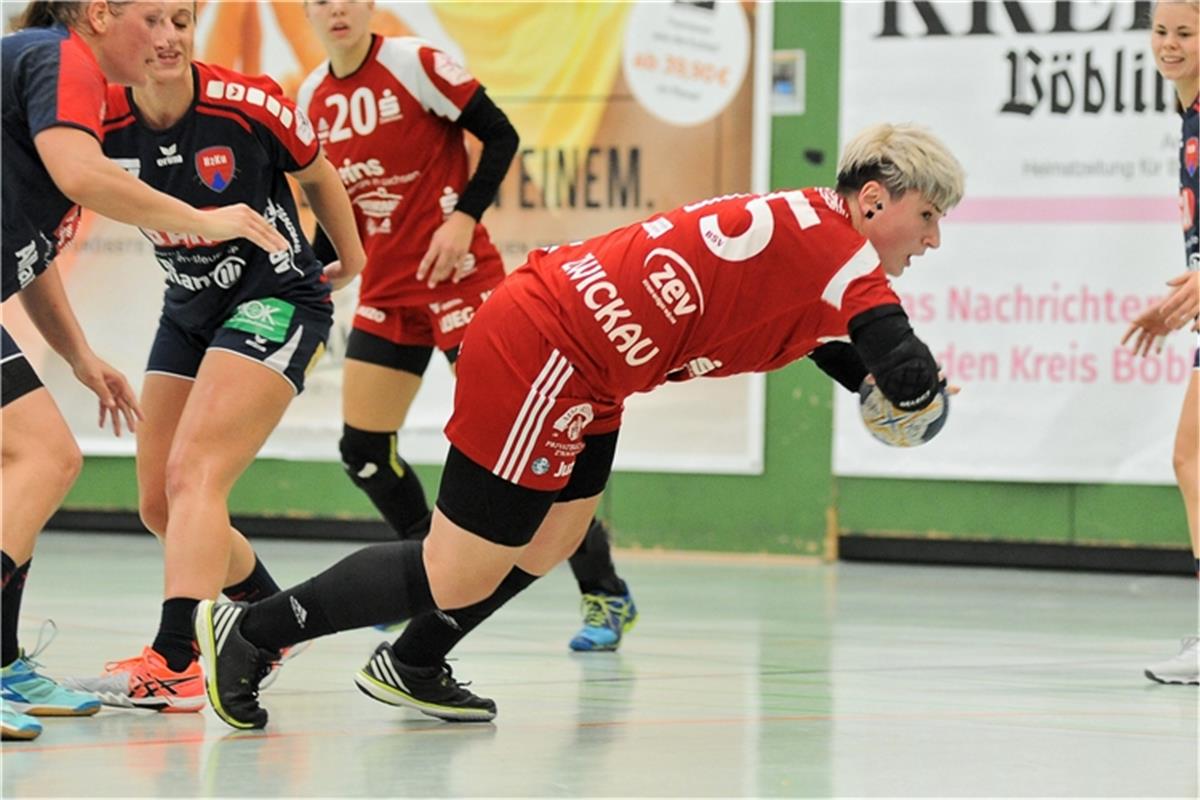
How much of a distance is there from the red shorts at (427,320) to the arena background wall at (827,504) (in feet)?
9.95

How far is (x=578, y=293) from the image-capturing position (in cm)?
353

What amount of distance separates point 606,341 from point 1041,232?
15.9ft

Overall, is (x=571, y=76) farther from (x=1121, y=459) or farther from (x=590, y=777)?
(x=590, y=777)

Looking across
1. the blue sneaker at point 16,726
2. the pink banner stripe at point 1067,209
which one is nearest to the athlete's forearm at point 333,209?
the blue sneaker at point 16,726

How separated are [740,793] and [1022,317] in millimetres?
5096

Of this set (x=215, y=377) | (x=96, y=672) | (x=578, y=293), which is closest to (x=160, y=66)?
(x=215, y=377)

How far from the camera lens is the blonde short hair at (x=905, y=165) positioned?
11.1 feet

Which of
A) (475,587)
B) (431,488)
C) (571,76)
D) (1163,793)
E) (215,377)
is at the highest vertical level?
(571,76)

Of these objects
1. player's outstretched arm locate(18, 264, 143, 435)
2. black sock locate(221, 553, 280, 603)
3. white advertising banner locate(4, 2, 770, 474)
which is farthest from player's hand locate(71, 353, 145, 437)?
white advertising banner locate(4, 2, 770, 474)

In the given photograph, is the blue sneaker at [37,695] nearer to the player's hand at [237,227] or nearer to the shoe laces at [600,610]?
the player's hand at [237,227]

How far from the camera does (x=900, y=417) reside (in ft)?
11.0

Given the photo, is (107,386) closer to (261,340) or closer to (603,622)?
(261,340)

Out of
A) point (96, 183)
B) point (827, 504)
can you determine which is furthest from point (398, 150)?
point (827, 504)

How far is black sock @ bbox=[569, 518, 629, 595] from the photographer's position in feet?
17.3
